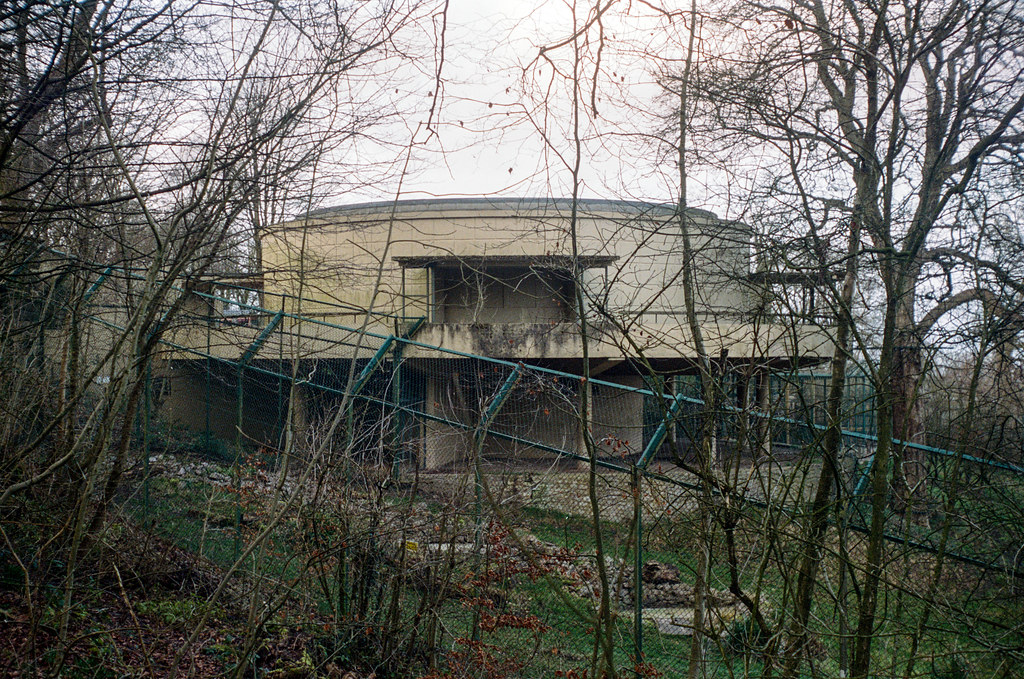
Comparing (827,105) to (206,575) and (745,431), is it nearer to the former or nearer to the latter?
(745,431)

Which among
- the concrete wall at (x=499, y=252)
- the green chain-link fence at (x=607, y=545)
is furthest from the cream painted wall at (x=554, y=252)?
the green chain-link fence at (x=607, y=545)

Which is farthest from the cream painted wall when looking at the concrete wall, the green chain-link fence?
the green chain-link fence

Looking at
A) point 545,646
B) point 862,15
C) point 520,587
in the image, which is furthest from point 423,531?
point 862,15

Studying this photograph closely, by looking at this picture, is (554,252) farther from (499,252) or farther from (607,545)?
(499,252)

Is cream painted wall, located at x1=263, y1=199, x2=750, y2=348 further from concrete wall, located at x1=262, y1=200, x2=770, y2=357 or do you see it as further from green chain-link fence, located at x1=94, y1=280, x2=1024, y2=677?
green chain-link fence, located at x1=94, y1=280, x2=1024, y2=677

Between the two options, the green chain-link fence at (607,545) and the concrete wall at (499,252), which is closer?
the green chain-link fence at (607,545)

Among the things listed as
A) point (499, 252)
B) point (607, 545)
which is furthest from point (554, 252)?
point (499, 252)

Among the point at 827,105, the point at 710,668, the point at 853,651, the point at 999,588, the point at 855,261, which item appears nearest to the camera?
the point at 853,651

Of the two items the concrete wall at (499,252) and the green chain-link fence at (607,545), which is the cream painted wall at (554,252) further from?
the green chain-link fence at (607,545)

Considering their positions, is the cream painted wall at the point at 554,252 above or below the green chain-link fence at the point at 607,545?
above

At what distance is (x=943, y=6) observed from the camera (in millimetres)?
4910

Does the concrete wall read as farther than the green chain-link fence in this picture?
Yes

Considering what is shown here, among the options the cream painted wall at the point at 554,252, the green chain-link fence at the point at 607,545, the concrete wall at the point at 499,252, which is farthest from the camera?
the concrete wall at the point at 499,252

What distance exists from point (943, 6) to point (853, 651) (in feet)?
12.9
